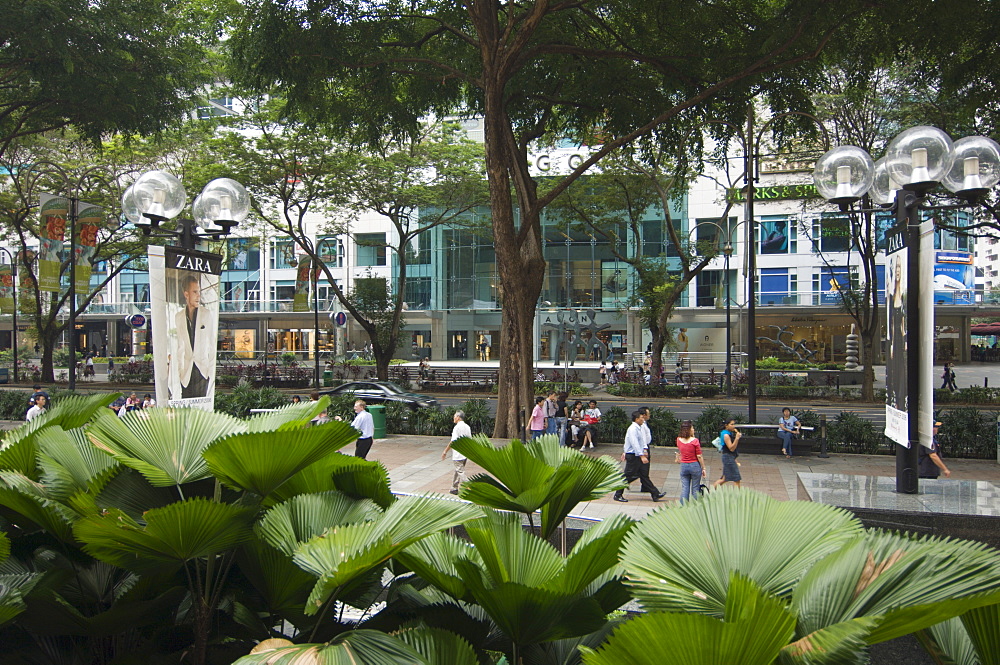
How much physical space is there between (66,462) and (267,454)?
960mm

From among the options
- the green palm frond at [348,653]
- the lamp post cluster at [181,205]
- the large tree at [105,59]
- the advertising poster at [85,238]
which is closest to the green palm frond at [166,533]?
the green palm frond at [348,653]

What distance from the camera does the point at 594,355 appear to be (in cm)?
5650

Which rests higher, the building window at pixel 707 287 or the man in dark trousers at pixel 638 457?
the building window at pixel 707 287

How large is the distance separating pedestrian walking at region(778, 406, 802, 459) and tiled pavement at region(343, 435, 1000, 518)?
27 centimetres

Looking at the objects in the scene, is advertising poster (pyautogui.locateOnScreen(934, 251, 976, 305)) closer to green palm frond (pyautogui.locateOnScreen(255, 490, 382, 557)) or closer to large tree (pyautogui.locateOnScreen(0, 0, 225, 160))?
large tree (pyautogui.locateOnScreen(0, 0, 225, 160))

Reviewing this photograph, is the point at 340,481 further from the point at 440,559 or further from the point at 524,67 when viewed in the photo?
the point at 524,67

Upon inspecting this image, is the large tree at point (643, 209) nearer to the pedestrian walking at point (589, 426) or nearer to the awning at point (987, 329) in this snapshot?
the pedestrian walking at point (589, 426)

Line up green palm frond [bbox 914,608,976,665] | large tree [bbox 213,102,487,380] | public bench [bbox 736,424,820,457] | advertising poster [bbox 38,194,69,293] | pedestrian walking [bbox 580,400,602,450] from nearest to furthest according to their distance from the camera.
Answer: green palm frond [bbox 914,608,976,665] → public bench [bbox 736,424,820,457] → pedestrian walking [bbox 580,400,602,450] → advertising poster [bbox 38,194,69,293] → large tree [bbox 213,102,487,380]

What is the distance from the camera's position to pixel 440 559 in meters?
2.42

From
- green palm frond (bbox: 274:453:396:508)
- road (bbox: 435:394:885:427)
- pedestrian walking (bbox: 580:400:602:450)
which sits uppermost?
green palm frond (bbox: 274:453:396:508)

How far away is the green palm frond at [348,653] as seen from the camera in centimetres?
185

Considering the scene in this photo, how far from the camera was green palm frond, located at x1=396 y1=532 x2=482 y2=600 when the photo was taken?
91.0 inches

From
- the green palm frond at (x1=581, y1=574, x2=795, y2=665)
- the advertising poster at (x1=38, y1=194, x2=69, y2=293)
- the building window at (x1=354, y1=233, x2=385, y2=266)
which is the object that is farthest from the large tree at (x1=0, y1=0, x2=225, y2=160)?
the building window at (x1=354, y1=233, x2=385, y2=266)

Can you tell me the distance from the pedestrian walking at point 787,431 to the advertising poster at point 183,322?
42.9ft
